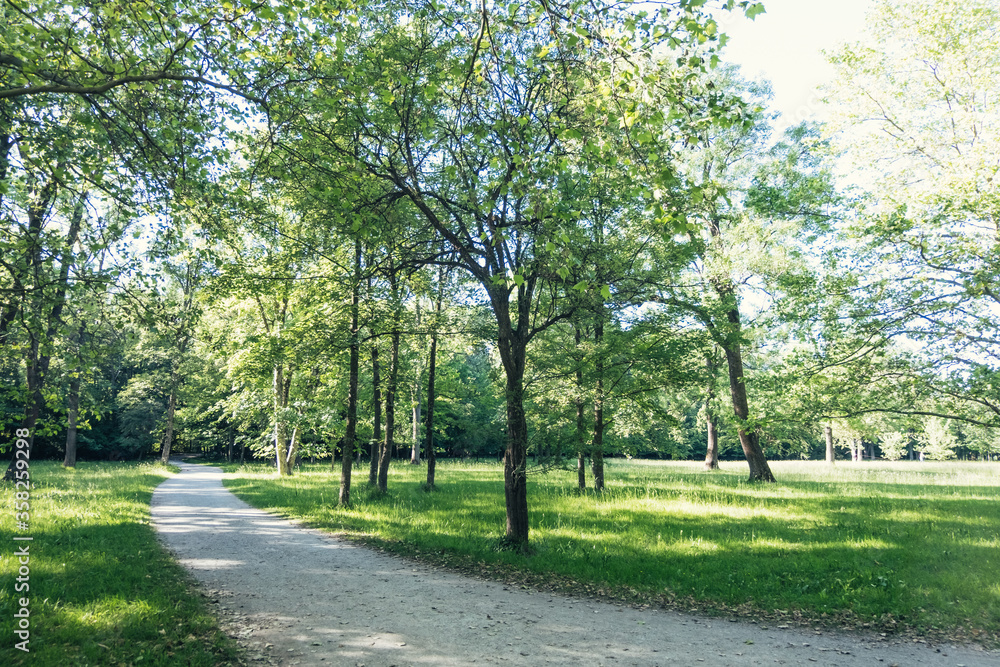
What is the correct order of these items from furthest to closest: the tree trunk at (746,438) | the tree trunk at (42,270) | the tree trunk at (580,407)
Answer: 1. the tree trunk at (746,438)
2. the tree trunk at (580,407)
3. the tree trunk at (42,270)

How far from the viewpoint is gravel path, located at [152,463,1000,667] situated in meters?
4.89

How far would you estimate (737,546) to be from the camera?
28.9ft

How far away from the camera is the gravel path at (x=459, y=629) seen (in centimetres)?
489

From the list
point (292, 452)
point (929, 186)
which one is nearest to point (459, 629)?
point (929, 186)

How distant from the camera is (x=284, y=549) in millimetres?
8922

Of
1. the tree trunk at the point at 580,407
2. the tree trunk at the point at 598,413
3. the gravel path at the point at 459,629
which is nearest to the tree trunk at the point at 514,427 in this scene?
the gravel path at the point at 459,629

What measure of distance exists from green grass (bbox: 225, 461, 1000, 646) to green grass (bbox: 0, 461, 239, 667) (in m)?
3.58

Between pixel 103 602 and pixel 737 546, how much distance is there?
8686 mm

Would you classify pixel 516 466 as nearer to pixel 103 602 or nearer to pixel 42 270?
pixel 103 602

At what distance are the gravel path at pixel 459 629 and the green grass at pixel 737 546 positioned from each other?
0.63 m

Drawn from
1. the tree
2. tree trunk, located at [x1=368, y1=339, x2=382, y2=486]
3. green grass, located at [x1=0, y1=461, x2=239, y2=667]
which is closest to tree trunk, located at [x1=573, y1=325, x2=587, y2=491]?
tree trunk, located at [x1=368, y1=339, x2=382, y2=486]
